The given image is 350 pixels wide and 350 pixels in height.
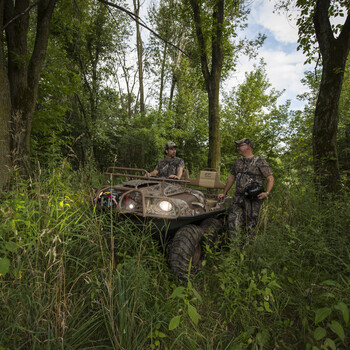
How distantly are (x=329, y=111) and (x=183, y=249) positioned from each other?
4099 millimetres

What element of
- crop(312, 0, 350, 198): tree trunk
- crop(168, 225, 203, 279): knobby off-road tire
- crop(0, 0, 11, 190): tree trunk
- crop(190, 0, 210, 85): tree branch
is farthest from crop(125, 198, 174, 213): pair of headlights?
crop(190, 0, 210, 85): tree branch

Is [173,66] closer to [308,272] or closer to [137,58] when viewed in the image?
[137,58]

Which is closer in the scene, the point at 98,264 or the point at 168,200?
the point at 98,264

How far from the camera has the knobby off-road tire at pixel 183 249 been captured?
9.11 ft

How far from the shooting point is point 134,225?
2.88m

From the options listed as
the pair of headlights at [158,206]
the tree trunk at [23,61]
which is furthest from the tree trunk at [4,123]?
the pair of headlights at [158,206]

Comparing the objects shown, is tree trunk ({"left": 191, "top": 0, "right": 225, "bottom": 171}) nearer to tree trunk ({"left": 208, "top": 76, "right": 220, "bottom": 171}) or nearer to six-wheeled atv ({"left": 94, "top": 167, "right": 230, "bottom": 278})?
tree trunk ({"left": 208, "top": 76, "right": 220, "bottom": 171})

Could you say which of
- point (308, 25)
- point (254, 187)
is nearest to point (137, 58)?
point (308, 25)

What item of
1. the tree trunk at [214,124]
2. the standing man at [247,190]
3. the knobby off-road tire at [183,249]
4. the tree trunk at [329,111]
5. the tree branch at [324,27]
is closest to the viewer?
the knobby off-road tire at [183,249]

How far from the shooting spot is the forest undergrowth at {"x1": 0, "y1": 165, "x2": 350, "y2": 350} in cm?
166

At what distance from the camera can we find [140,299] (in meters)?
2.01

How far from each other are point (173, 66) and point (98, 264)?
62.5 ft

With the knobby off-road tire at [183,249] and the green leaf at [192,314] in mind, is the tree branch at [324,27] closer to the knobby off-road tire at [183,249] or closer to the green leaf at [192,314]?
the knobby off-road tire at [183,249]

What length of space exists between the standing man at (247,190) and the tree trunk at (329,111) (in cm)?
144
